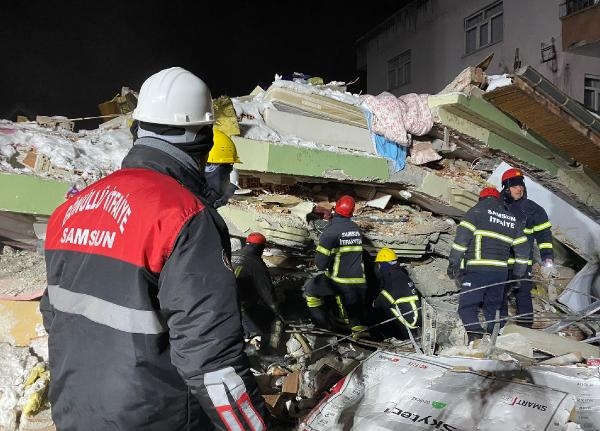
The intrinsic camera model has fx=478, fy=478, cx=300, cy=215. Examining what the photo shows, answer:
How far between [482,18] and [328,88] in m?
12.2

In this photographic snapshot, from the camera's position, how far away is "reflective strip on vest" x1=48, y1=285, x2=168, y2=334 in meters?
1.50

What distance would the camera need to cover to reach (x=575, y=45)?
12812 millimetres

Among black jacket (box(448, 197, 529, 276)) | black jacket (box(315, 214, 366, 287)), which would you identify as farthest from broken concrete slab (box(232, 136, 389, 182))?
black jacket (box(448, 197, 529, 276))

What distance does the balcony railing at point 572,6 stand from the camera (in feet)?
41.8

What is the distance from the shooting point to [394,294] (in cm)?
568

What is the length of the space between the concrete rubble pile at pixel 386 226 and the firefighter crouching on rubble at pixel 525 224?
1.42ft

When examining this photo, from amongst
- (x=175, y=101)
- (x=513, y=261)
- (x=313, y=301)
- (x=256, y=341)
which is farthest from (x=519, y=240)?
(x=175, y=101)

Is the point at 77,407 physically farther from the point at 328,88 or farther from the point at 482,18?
the point at 482,18

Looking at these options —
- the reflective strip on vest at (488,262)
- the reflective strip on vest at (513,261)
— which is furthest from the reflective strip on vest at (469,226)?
the reflective strip on vest at (513,261)

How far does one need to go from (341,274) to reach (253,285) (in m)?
1.21

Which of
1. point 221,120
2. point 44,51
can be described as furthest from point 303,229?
point 44,51

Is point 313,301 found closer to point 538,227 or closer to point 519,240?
point 519,240

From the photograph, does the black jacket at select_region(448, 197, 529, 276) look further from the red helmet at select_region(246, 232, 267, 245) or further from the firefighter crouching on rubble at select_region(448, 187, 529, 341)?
the red helmet at select_region(246, 232, 267, 245)

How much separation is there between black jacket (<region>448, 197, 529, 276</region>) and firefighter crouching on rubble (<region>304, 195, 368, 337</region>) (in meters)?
1.12
